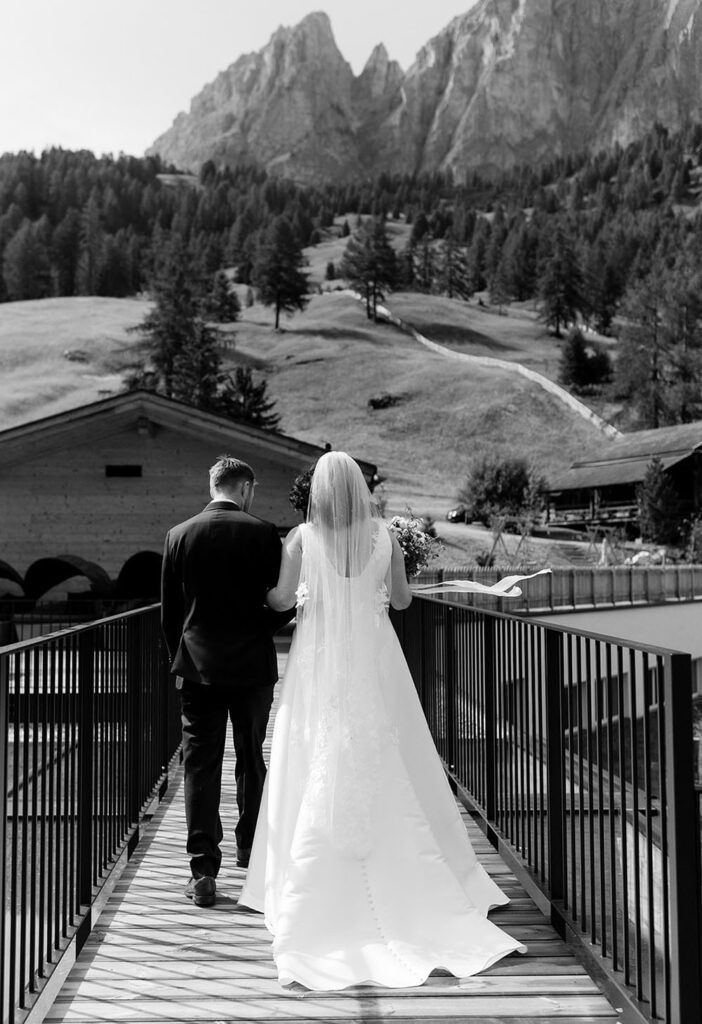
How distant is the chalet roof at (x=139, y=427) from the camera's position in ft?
66.2

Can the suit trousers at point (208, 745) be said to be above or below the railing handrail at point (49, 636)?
below

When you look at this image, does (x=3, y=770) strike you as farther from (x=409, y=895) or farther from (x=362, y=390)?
(x=362, y=390)

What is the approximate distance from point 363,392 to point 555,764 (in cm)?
7204

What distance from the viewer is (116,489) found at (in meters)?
20.9

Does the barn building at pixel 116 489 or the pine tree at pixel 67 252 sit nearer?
the barn building at pixel 116 489

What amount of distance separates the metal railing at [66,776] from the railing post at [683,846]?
6.26 ft

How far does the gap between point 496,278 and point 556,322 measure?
19257 millimetres

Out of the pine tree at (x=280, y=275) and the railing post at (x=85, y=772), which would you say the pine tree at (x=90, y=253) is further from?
the railing post at (x=85, y=772)

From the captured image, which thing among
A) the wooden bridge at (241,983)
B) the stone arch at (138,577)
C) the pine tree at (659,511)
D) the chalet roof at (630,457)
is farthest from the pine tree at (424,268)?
the wooden bridge at (241,983)

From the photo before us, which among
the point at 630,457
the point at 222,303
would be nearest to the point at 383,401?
the point at 630,457

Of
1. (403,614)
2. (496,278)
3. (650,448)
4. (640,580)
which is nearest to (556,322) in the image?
(496,278)

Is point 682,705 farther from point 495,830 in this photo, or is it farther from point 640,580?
point 640,580

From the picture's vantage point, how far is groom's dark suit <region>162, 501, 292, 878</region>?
16.6 ft

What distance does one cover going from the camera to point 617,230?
398 feet
